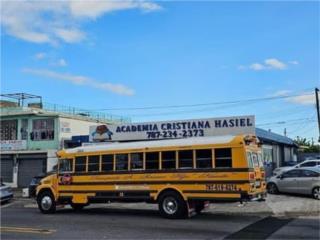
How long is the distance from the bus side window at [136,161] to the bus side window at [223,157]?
9.86 feet

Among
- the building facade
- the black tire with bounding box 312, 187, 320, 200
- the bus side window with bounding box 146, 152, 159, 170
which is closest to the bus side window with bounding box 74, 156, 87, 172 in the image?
the bus side window with bounding box 146, 152, 159, 170

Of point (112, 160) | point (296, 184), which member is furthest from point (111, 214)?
point (296, 184)

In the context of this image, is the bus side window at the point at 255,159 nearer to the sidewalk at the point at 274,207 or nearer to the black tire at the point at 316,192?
the sidewalk at the point at 274,207

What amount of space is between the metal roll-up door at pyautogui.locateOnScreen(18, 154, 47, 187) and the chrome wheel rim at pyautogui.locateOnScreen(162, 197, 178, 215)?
23.8 meters

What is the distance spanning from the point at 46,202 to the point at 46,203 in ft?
0.13

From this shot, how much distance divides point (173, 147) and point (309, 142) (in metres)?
89.9

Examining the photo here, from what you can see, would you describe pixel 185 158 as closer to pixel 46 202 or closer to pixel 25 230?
pixel 25 230

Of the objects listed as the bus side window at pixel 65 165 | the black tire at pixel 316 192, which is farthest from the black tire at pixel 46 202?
the black tire at pixel 316 192

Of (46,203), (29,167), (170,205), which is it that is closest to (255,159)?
(170,205)

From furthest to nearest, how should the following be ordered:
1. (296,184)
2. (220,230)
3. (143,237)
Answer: (296,184), (220,230), (143,237)

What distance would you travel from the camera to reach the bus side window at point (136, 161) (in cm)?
1889

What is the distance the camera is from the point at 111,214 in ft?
65.2

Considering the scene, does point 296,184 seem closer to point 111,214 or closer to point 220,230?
point 111,214

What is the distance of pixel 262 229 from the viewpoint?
14492 mm
